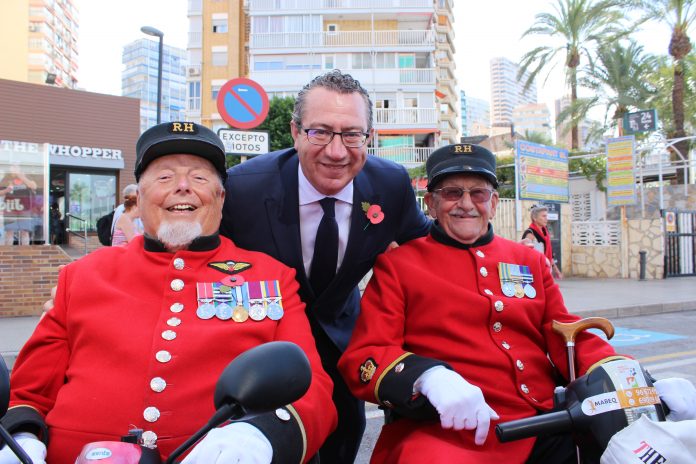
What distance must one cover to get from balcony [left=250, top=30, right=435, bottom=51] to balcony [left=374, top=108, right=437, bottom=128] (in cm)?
435

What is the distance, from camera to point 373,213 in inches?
102

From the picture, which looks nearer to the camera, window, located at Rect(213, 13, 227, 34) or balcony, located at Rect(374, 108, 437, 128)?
balcony, located at Rect(374, 108, 437, 128)

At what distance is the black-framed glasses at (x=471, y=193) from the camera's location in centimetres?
238

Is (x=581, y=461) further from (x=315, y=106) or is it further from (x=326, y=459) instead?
(x=315, y=106)

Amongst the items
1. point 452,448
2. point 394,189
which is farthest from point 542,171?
point 452,448

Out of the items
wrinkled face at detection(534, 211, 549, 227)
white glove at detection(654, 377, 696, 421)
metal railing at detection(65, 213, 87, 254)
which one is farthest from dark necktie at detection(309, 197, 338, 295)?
metal railing at detection(65, 213, 87, 254)

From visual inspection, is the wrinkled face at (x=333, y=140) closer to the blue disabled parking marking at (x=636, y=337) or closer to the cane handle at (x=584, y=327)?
the cane handle at (x=584, y=327)

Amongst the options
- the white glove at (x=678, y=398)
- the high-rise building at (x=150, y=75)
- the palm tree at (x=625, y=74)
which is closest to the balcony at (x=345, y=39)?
the palm tree at (x=625, y=74)

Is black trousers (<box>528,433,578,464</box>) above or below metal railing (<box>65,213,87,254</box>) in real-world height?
below

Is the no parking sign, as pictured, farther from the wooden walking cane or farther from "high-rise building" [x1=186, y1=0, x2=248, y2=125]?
"high-rise building" [x1=186, y1=0, x2=248, y2=125]

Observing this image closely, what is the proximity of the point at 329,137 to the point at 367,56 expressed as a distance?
117 feet

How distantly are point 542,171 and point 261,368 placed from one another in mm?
14689

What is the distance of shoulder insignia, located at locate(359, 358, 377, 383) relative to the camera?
2.03 m

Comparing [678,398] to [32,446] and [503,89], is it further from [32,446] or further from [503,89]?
[503,89]
